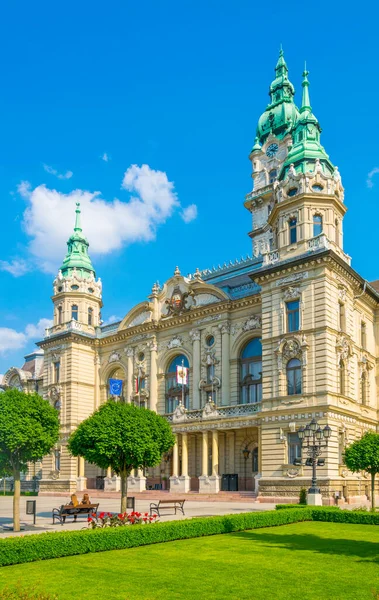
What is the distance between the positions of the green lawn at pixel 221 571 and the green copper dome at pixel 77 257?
52.3 metres

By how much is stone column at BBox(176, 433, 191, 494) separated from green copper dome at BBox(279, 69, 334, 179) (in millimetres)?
23653

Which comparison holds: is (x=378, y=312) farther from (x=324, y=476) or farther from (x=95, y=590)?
(x=95, y=590)

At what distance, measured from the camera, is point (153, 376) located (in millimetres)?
63656

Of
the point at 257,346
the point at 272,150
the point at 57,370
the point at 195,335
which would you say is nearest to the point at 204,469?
the point at 257,346

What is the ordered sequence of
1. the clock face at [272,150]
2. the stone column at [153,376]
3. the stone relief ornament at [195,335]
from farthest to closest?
the clock face at [272,150] < the stone column at [153,376] < the stone relief ornament at [195,335]

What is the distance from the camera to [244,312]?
184ft

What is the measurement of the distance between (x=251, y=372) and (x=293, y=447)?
10.6 meters

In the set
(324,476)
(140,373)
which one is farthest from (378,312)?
(140,373)

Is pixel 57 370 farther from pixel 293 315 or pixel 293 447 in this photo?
pixel 293 447

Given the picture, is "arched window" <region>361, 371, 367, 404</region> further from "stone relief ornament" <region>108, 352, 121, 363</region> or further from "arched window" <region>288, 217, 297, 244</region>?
"stone relief ornament" <region>108, 352, 121, 363</region>

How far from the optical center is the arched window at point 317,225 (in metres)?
48.5

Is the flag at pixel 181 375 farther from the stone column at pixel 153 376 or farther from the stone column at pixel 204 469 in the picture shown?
the stone column at pixel 153 376

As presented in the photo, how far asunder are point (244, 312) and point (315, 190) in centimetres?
1257

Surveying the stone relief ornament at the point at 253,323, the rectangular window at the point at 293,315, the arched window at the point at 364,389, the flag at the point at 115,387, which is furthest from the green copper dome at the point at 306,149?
the flag at the point at 115,387
